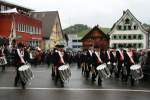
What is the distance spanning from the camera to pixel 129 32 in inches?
4092

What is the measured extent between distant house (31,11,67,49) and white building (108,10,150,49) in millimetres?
12956

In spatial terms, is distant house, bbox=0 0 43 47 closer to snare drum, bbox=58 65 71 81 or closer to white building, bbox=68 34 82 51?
white building, bbox=68 34 82 51

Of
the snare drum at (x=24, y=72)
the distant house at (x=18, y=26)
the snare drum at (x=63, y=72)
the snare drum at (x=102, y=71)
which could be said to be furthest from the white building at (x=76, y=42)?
the snare drum at (x=24, y=72)

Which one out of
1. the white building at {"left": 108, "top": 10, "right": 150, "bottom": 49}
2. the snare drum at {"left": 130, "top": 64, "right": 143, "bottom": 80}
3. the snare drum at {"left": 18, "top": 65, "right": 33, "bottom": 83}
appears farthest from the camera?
the white building at {"left": 108, "top": 10, "right": 150, "bottom": 49}

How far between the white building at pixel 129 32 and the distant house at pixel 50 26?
510 inches

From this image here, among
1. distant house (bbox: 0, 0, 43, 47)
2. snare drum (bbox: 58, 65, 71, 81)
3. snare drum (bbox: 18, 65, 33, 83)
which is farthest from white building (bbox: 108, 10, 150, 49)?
snare drum (bbox: 18, 65, 33, 83)

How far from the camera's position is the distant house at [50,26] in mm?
93812

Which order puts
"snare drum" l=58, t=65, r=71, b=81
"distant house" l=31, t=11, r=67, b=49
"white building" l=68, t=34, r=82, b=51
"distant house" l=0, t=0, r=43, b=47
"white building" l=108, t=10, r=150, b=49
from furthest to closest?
"white building" l=68, t=34, r=82, b=51
"white building" l=108, t=10, r=150, b=49
"distant house" l=31, t=11, r=67, b=49
"distant house" l=0, t=0, r=43, b=47
"snare drum" l=58, t=65, r=71, b=81

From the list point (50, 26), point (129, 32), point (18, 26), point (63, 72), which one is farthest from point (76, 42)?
point (63, 72)

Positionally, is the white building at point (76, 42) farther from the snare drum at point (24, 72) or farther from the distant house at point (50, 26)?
the snare drum at point (24, 72)

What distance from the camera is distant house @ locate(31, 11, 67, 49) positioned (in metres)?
93.8

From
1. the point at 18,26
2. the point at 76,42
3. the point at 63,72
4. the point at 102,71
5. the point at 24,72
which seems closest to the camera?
the point at 24,72

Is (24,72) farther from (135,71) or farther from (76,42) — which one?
(76,42)

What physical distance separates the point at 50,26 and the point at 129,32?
62.3ft
